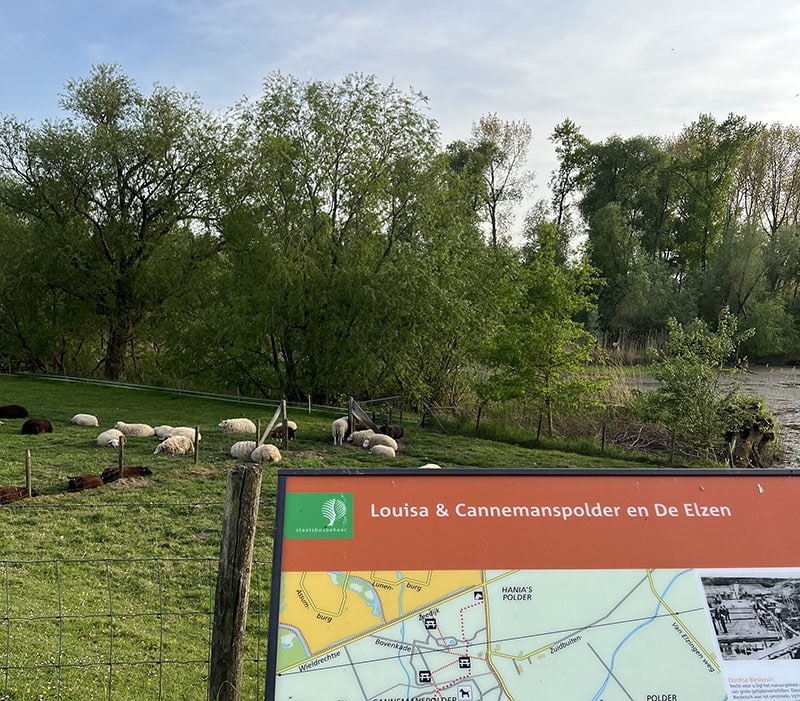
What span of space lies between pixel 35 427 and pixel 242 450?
5.71 meters

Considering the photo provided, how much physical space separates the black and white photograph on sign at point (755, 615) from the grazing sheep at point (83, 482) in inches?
457

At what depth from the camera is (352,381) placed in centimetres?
2673

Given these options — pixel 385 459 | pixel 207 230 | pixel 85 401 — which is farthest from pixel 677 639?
pixel 207 230

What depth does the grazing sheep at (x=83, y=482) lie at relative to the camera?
12.7m

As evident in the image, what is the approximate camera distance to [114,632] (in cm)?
668

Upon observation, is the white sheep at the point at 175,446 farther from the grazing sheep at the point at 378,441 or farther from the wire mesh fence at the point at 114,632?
the wire mesh fence at the point at 114,632

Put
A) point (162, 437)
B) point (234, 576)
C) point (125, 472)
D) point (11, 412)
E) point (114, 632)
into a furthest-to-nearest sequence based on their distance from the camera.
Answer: point (11, 412) < point (162, 437) < point (125, 472) < point (114, 632) < point (234, 576)

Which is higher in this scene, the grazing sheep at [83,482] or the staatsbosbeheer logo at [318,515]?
the staatsbosbeheer logo at [318,515]

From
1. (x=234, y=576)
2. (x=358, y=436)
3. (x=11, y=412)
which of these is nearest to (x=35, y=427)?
(x=11, y=412)

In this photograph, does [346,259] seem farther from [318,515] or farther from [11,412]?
[318,515]

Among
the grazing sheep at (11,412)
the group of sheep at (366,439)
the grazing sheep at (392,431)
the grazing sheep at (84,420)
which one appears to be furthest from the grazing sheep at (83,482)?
the grazing sheep at (11,412)

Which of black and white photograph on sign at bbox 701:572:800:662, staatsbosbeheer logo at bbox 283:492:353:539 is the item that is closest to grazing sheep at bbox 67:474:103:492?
staatsbosbeheer logo at bbox 283:492:353:539

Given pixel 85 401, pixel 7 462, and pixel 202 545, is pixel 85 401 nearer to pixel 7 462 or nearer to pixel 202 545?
pixel 7 462

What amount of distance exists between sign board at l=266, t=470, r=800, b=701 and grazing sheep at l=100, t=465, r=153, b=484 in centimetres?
1086
